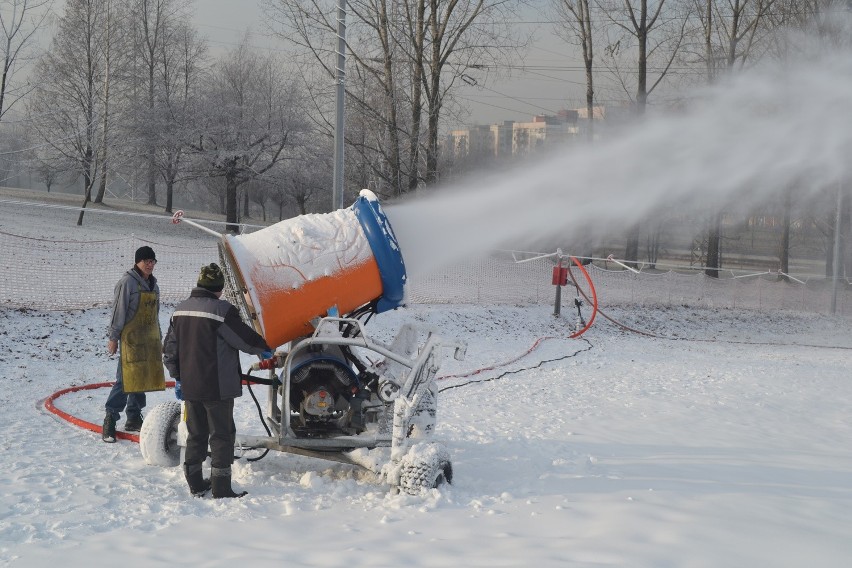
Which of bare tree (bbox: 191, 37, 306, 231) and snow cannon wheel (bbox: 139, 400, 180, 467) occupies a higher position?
bare tree (bbox: 191, 37, 306, 231)

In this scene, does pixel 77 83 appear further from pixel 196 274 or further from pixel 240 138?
pixel 196 274

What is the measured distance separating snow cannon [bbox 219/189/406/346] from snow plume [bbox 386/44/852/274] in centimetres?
130

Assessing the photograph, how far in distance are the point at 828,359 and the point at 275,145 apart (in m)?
28.9

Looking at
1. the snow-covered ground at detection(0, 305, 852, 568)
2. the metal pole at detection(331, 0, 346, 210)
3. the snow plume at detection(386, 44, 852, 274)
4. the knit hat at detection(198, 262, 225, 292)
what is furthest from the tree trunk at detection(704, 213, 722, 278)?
the knit hat at detection(198, 262, 225, 292)

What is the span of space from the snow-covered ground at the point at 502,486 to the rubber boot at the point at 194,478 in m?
0.11

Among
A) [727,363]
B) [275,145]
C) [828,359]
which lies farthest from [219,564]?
[275,145]

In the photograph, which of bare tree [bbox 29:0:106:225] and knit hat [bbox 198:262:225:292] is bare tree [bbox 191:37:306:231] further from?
knit hat [bbox 198:262:225:292]

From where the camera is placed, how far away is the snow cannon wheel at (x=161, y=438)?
6.35 metres

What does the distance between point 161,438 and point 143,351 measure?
1.19m

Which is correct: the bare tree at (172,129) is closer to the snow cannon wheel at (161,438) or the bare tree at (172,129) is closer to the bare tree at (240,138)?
the bare tree at (240,138)

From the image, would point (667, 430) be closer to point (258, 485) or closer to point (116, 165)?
point (258, 485)

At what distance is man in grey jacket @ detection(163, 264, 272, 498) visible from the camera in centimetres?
562

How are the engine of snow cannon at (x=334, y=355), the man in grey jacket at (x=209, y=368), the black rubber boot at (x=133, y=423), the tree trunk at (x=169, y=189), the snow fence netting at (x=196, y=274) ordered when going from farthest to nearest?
the tree trunk at (x=169, y=189)
the snow fence netting at (x=196, y=274)
the black rubber boot at (x=133, y=423)
the engine of snow cannon at (x=334, y=355)
the man in grey jacket at (x=209, y=368)

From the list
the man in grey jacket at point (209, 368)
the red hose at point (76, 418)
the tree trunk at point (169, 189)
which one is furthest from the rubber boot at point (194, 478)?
the tree trunk at point (169, 189)
